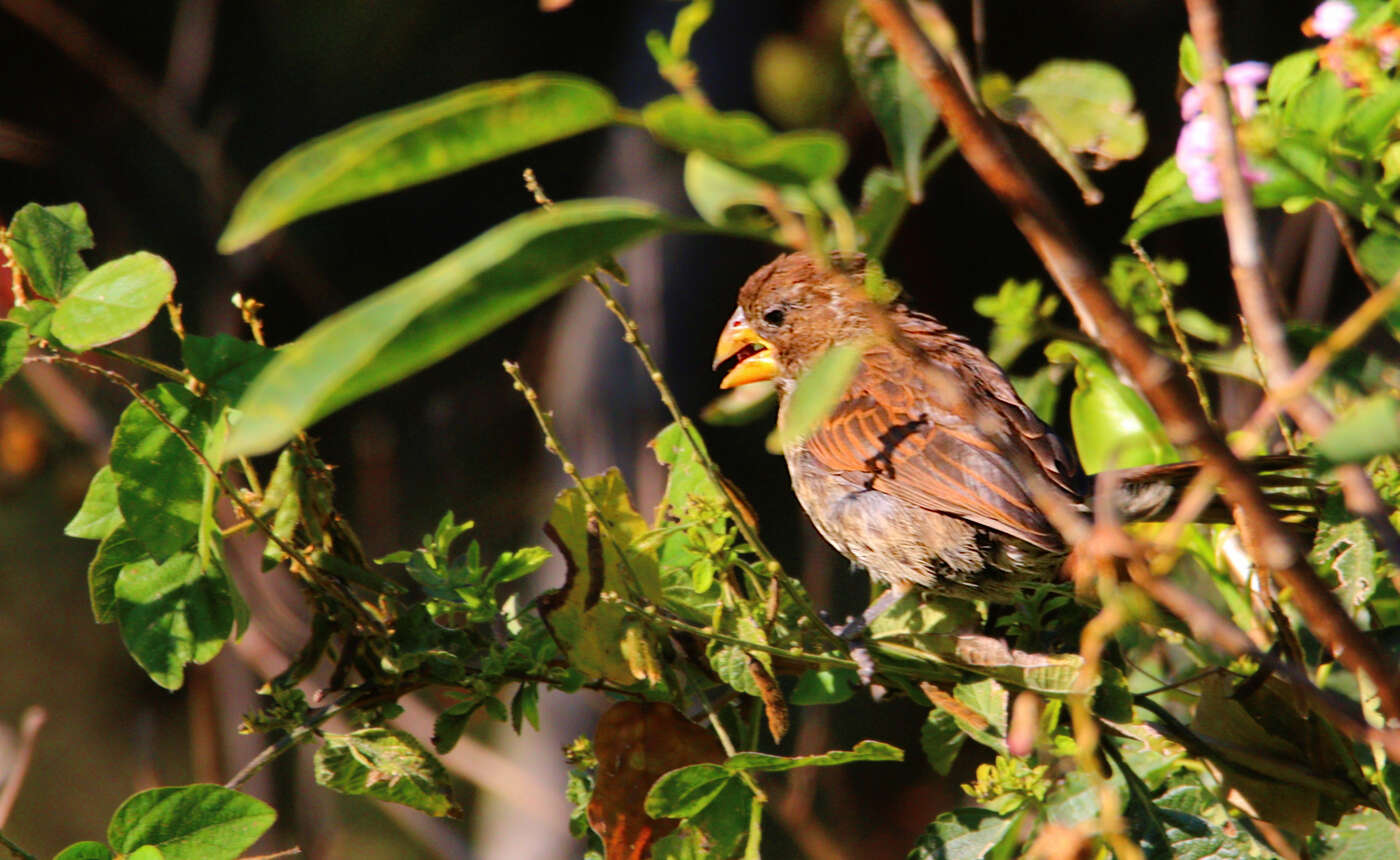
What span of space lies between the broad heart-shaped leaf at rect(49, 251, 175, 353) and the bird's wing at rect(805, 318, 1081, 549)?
1.21 meters

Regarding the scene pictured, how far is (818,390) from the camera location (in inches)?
28.2

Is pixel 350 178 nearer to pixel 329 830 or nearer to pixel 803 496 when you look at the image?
pixel 803 496

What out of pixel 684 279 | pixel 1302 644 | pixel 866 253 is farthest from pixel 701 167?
pixel 684 279

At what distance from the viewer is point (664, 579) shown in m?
1.46

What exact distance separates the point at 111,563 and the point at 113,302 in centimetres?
27

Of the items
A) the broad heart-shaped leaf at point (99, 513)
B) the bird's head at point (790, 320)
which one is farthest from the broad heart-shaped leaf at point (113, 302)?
the bird's head at point (790, 320)

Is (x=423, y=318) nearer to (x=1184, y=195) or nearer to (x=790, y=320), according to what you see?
(x=1184, y=195)

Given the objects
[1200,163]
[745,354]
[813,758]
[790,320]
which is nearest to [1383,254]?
[1200,163]

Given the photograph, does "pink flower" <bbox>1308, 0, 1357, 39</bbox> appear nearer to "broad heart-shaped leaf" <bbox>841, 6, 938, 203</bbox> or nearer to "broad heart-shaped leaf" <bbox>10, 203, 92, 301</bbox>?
"broad heart-shaped leaf" <bbox>841, 6, 938, 203</bbox>

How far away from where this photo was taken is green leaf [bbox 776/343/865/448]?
0.70 meters

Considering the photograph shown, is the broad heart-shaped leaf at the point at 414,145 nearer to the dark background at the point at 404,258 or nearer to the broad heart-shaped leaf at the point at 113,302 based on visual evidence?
the broad heart-shaped leaf at the point at 113,302

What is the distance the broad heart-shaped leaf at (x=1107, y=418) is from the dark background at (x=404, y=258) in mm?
2215

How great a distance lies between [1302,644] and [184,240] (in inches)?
167

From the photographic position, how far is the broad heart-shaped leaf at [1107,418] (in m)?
1.79
